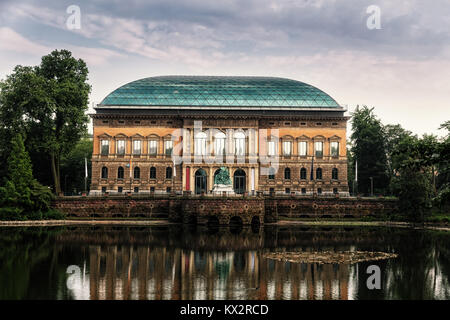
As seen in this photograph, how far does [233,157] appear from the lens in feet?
267

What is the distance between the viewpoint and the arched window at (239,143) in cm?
8188

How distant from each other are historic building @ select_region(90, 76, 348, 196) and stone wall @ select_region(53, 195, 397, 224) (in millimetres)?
11801

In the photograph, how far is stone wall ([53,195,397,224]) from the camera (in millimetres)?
64125

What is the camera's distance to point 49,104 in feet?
233

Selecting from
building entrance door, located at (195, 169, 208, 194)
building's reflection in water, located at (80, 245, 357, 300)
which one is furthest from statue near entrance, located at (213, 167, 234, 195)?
building's reflection in water, located at (80, 245, 357, 300)

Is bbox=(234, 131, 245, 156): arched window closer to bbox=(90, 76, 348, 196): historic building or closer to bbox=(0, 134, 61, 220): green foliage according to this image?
bbox=(90, 76, 348, 196): historic building

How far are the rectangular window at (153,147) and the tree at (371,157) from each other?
108 feet

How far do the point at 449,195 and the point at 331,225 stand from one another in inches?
1622

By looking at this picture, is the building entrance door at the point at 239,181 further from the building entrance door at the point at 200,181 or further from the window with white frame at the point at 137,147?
the window with white frame at the point at 137,147

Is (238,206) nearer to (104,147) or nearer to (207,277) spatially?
(104,147)

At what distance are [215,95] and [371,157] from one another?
28038 mm

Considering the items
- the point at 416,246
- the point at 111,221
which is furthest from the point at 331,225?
the point at 111,221
